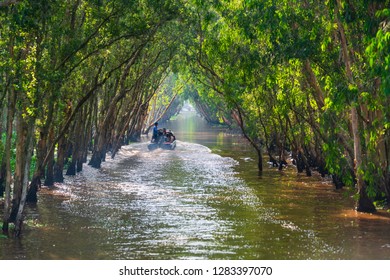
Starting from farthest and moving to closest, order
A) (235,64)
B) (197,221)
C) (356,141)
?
(235,64), (197,221), (356,141)

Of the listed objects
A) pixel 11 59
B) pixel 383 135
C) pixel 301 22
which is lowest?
pixel 383 135

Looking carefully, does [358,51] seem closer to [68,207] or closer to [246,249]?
[246,249]

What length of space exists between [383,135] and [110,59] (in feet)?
37.8

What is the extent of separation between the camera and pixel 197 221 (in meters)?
19.2

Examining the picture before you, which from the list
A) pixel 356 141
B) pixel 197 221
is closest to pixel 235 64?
pixel 356 141

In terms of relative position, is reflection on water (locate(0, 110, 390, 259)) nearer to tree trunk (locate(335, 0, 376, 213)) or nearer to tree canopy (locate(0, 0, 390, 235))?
tree trunk (locate(335, 0, 376, 213))

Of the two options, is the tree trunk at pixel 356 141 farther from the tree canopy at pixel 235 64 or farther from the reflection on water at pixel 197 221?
the reflection on water at pixel 197 221

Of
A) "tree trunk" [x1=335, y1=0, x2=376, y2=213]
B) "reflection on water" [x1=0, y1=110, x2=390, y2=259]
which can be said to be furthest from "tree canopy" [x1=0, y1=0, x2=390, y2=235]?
"reflection on water" [x1=0, y1=110, x2=390, y2=259]

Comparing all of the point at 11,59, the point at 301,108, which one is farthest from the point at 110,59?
the point at 11,59

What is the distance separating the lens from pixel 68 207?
71.6ft

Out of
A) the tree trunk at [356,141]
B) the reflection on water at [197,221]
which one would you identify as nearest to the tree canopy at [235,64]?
the tree trunk at [356,141]

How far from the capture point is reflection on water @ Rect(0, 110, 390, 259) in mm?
15219

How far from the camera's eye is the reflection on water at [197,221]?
1522 cm

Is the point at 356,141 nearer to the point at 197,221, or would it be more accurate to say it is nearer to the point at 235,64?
the point at 197,221
